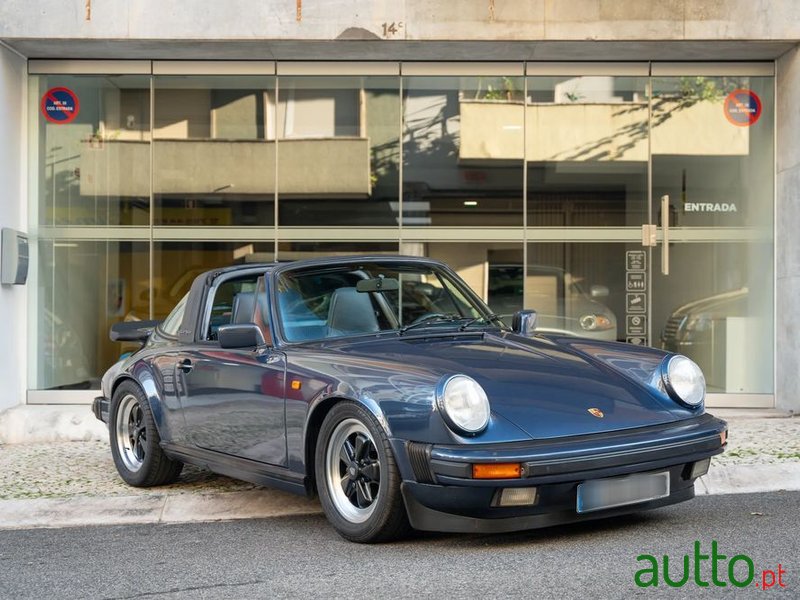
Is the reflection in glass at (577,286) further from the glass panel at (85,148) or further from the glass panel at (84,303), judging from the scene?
the glass panel at (85,148)

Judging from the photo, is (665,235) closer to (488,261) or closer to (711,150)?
(711,150)

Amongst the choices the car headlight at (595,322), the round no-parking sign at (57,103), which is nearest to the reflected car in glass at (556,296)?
the car headlight at (595,322)

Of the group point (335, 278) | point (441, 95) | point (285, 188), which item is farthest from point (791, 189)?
point (335, 278)

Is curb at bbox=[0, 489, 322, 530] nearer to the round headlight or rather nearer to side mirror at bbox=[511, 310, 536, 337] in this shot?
side mirror at bbox=[511, 310, 536, 337]

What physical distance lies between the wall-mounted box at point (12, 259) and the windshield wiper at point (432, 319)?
651 cm

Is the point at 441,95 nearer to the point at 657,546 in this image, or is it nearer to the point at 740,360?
the point at 740,360

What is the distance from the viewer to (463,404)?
4359 mm

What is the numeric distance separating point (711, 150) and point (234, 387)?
7.52 m

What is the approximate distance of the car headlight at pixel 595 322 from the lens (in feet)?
37.1

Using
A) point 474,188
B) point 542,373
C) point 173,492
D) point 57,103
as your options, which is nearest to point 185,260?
point 57,103

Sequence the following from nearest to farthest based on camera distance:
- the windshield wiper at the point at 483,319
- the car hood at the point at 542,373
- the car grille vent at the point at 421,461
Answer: the car grille vent at the point at 421,461, the car hood at the point at 542,373, the windshield wiper at the point at 483,319

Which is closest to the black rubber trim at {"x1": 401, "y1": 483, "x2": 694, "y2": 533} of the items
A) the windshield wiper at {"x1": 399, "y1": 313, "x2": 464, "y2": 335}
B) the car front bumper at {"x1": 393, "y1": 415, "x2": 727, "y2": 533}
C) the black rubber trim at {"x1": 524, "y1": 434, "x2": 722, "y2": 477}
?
the car front bumper at {"x1": 393, "y1": 415, "x2": 727, "y2": 533}
